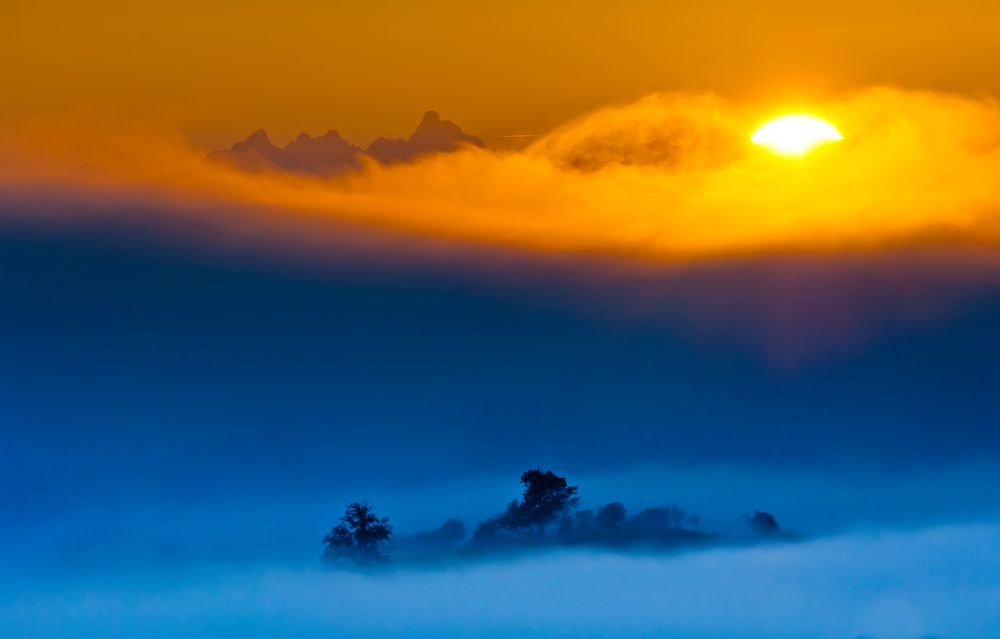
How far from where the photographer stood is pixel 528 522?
259 ft

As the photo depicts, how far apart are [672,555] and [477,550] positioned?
12.9 metres

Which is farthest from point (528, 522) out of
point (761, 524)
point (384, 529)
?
point (761, 524)

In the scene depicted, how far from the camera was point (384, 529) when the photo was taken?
2931 inches

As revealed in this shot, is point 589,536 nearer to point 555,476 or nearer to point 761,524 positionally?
point 555,476

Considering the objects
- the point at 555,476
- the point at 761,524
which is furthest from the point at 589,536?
the point at 761,524

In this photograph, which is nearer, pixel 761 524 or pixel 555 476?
pixel 555 476

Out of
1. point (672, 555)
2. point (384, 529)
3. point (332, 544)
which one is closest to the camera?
point (384, 529)

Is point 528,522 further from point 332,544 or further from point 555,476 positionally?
point 332,544

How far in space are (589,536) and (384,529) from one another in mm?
15250

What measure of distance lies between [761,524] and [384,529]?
3029cm

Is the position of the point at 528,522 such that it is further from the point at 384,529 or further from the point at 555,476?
the point at 384,529

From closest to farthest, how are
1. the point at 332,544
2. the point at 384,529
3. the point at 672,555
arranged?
1. the point at 384,529
2. the point at 332,544
3. the point at 672,555

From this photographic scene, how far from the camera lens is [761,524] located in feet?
303

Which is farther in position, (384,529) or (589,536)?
(589,536)
